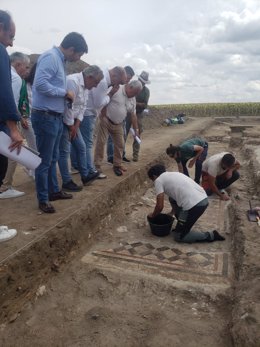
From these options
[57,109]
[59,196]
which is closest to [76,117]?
[57,109]

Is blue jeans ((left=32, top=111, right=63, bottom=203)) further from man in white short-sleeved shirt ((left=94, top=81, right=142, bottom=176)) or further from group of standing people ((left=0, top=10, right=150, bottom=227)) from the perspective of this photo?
man in white short-sleeved shirt ((left=94, top=81, right=142, bottom=176))

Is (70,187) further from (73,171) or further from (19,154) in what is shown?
(19,154)

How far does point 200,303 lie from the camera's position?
3.51m

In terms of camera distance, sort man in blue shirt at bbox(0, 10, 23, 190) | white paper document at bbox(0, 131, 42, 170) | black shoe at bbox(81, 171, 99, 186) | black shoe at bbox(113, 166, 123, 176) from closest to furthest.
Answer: man in blue shirt at bbox(0, 10, 23, 190) < white paper document at bbox(0, 131, 42, 170) < black shoe at bbox(81, 171, 99, 186) < black shoe at bbox(113, 166, 123, 176)

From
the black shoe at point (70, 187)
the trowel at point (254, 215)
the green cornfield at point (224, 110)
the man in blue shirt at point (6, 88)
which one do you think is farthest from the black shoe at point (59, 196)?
the green cornfield at point (224, 110)

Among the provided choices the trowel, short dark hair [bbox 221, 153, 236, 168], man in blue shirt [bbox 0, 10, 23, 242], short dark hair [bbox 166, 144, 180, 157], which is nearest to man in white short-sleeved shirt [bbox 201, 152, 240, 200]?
short dark hair [bbox 221, 153, 236, 168]

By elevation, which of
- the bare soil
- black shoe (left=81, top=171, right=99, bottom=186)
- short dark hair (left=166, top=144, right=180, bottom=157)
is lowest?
the bare soil

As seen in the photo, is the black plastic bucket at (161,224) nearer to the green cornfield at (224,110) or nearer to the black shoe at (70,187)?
the black shoe at (70,187)

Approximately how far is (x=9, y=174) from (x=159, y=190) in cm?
221

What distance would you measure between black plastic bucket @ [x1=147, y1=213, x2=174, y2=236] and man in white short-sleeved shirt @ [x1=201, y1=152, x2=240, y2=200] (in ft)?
5.83

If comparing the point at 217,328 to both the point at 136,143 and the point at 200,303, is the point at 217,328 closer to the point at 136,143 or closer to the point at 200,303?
the point at 200,303

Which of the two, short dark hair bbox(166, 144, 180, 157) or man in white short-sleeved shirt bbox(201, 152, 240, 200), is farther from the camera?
short dark hair bbox(166, 144, 180, 157)

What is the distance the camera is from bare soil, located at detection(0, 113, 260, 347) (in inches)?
119

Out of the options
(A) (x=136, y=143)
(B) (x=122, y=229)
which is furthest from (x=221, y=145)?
(B) (x=122, y=229)
